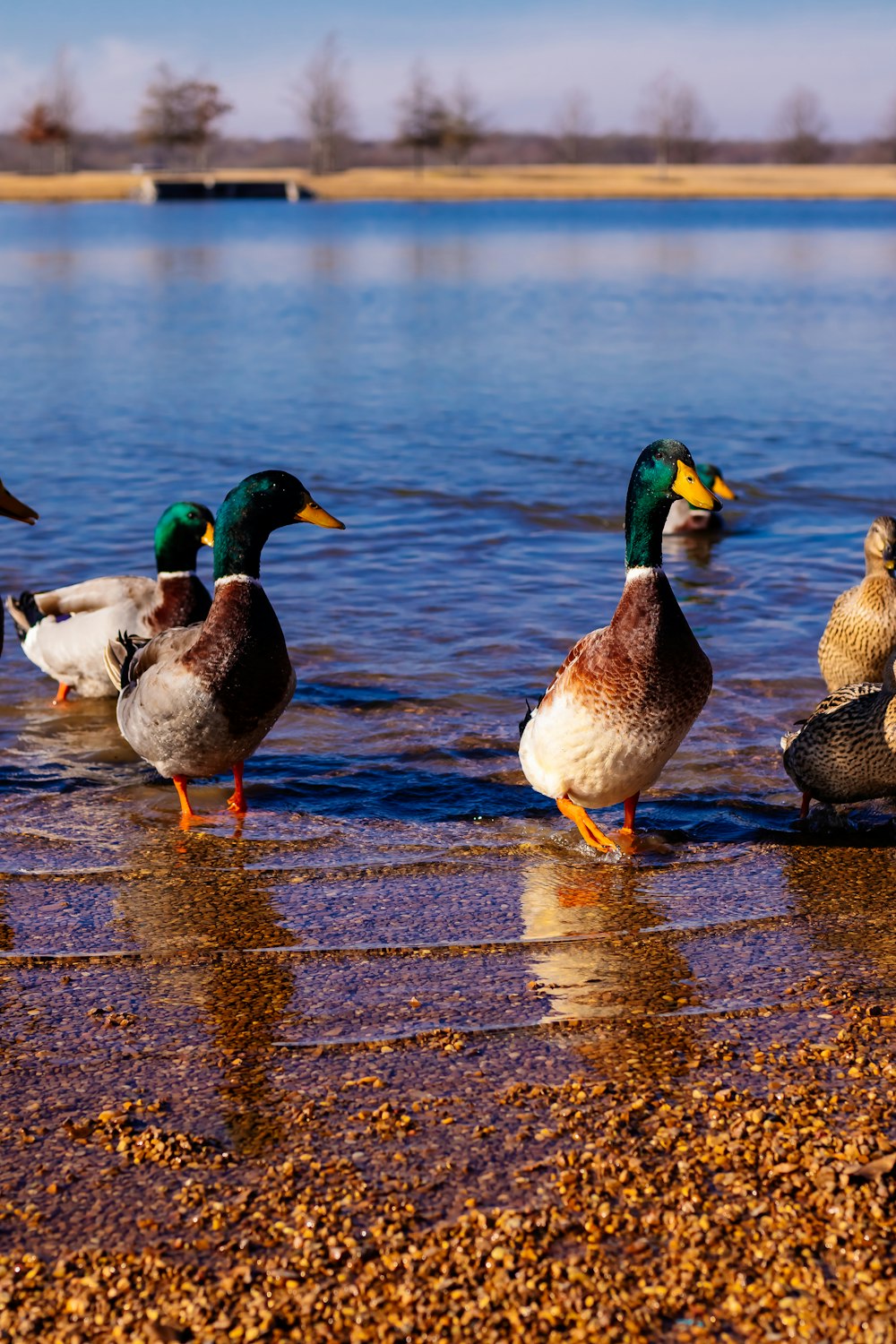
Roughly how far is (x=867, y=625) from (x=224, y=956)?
3.22 metres

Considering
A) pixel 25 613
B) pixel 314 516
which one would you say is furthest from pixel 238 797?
pixel 25 613

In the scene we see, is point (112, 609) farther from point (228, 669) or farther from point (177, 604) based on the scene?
point (228, 669)

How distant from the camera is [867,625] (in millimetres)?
6027

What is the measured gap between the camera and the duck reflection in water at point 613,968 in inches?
130

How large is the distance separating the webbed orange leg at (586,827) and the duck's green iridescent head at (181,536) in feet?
7.41

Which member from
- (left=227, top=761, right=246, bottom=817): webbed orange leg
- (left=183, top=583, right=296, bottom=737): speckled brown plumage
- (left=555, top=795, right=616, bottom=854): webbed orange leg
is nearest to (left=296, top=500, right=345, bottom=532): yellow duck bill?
(left=183, top=583, right=296, bottom=737): speckled brown plumage

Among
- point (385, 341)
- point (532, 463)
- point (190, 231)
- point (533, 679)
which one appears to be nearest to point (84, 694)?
point (533, 679)

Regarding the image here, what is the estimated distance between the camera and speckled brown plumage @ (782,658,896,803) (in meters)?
4.76

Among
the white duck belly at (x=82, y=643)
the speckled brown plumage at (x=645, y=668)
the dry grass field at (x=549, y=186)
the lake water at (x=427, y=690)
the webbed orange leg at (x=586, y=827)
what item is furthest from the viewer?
the dry grass field at (x=549, y=186)

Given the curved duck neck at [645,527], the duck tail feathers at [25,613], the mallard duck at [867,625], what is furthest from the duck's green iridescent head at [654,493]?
the duck tail feathers at [25,613]

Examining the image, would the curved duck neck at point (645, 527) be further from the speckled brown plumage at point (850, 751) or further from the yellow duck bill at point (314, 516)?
the yellow duck bill at point (314, 516)

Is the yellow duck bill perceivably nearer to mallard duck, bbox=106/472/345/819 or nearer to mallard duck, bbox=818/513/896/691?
mallard duck, bbox=106/472/345/819

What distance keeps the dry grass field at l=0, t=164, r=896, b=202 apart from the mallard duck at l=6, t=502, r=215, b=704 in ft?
244

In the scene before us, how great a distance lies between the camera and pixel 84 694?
6781mm
